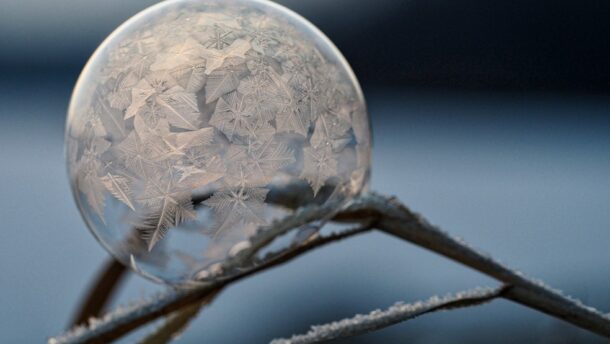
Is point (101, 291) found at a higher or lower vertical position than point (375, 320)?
lower

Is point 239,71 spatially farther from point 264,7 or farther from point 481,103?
point 481,103

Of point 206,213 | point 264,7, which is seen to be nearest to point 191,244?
point 206,213

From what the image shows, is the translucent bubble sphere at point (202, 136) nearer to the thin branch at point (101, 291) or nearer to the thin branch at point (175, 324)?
the thin branch at point (175, 324)

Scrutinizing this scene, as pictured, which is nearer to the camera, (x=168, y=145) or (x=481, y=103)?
(x=168, y=145)

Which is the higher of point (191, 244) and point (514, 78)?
point (514, 78)

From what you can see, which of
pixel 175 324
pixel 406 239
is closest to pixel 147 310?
pixel 175 324

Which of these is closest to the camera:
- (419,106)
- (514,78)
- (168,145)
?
(168,145)

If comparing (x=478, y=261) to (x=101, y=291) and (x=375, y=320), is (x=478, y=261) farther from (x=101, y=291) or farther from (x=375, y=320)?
(x=101, y=291)
